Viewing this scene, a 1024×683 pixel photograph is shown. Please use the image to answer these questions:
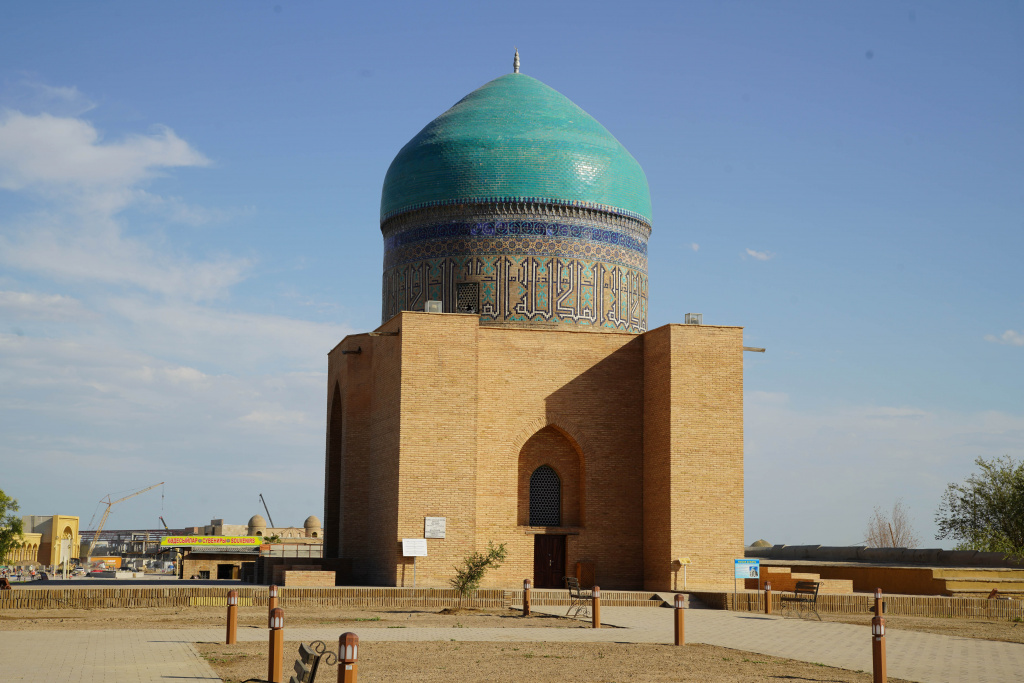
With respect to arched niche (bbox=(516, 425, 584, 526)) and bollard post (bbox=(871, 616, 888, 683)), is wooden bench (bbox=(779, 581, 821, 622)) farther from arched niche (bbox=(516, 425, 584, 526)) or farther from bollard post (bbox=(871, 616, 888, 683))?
bollard post (bbox=(871, 616, 888, 683))

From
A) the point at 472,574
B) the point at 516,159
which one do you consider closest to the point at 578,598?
the point at 472,574

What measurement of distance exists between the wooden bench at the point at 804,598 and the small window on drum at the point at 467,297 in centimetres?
732

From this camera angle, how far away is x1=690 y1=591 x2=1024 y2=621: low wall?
14.6 metres

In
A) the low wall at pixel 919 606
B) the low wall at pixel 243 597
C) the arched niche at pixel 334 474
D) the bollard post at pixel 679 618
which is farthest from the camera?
the arched niche at pixel 334 474

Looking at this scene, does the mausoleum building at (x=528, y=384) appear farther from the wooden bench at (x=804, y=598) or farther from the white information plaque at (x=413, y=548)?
the wooden bench at (x=804, y=598)

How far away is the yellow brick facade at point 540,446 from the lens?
1716 cm

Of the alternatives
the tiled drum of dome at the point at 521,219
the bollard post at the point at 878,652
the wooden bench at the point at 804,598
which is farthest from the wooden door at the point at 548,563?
the bollard post at the point at 878,652

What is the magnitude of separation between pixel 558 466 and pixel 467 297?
3.34m

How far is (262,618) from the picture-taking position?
12.8 meters

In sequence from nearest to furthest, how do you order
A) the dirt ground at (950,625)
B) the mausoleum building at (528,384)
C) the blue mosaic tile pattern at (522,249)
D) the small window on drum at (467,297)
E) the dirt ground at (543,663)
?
the dirt ground at (543,663), the dirt ground at (950,625), the mausoleum building at (528,384), the small window on drum at (467,297), the blue mosaic tile pattern at (522,249)

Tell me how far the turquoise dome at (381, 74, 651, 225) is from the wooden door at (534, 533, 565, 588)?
19.5 ft

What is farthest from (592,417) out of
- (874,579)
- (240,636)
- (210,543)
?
(210,543)

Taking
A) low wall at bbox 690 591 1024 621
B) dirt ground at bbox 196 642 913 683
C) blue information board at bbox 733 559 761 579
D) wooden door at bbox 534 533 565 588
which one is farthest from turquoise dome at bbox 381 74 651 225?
dirt ground at bbox 196 642 913 683

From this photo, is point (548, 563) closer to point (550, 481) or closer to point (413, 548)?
point (550, 481)
